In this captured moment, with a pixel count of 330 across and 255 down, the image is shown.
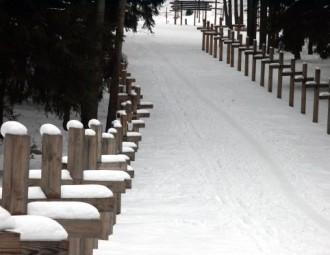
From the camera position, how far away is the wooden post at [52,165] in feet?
13.6

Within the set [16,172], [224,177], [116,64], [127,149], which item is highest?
[16,172]

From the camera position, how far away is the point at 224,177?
13.1 meters

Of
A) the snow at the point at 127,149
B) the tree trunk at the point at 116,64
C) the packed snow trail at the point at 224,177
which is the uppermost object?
the tree trunk at the point at 116,64

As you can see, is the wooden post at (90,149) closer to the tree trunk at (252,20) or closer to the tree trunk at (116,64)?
the tree trunk at (116,64)

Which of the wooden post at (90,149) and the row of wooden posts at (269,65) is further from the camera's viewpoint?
the row of wooden posts at (269,65)

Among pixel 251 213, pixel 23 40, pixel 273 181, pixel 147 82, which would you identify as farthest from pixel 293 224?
pixel 147 82

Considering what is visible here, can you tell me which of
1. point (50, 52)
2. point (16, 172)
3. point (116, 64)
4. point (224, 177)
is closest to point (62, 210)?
point (16, 172)

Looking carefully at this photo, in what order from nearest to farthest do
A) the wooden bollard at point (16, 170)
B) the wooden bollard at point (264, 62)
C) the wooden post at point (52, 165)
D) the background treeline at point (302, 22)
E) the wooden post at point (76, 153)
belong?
→ the wooden bollard at point (16, 170)
the wooden post at point (52, 165)
the wooden post at point (76, 153)
the background treeline at point (302, 22)
the wooden bollard at point (264, 62)

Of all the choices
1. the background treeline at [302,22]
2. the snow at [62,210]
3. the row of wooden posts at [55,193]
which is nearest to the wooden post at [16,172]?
the row of wooden posts at [55,193]

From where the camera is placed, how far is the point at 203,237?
8.80m

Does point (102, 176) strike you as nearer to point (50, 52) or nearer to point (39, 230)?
point (39, 230)

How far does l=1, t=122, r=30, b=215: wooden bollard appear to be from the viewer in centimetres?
337

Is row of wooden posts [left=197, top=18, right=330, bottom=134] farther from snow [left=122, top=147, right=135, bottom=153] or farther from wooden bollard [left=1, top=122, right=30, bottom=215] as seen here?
wooden bollard [left=1, top=122, right=30, bottom=215]

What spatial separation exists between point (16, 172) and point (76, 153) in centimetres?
205
